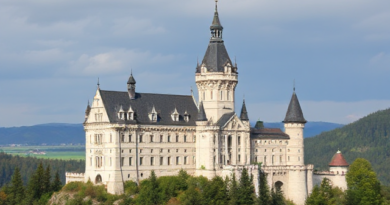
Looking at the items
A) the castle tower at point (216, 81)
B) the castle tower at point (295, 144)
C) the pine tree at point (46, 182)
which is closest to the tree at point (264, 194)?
the castle tower at point (295, 144)

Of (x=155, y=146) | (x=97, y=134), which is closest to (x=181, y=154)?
(x=155, y=146)

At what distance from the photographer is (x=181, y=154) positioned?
104 m

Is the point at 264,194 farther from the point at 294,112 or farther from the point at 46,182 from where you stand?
the point at 46,182

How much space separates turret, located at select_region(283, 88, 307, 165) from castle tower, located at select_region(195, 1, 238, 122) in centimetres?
927

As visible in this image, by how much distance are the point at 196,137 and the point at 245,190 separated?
11731 millimetres

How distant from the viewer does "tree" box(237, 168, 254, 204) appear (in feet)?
316

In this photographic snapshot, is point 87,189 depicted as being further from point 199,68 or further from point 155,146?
point 199,68

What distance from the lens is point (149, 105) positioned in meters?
104

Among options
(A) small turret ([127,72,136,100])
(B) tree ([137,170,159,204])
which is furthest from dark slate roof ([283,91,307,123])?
(B) tree ([137,170,159,204])

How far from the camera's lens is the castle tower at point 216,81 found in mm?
105250

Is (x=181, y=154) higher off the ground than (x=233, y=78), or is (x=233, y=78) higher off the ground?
(x=233, y=78)

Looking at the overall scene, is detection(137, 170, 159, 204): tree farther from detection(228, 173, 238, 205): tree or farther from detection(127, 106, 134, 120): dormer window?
detection(228, 173, 238, 205): tree

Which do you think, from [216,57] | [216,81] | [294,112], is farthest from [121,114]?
[294,112]

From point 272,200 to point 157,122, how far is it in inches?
718
